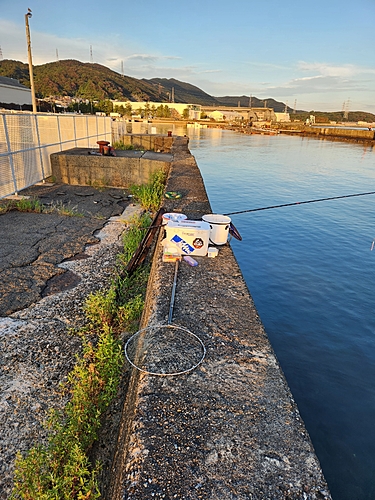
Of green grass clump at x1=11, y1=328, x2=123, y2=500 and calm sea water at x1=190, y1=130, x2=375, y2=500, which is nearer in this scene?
green grass clump at x1=11, y1=328, x2=123, y2=500

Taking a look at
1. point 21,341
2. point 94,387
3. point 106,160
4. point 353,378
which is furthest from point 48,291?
point 106,160

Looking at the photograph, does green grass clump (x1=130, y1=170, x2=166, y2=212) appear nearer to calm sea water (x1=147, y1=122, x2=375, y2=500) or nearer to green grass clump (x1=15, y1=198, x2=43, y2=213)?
calm sea water (x1=147, y1=122, x2=375, y2=500)

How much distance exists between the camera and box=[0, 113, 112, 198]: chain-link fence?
8.35 m


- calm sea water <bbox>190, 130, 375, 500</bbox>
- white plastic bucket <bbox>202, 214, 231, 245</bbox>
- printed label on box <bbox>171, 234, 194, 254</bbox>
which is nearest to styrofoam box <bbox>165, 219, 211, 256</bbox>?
printed label on box <bbox>171, 234, 194, 254</bbox>

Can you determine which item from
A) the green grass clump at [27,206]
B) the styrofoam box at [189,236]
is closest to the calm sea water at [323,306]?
the styrofoam box at [189,236]

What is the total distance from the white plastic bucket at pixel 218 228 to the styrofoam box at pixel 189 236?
37cm

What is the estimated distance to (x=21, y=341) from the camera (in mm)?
3455

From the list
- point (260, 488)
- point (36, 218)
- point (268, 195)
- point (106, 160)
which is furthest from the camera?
point (268, 195)

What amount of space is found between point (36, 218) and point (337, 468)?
23.1 ft

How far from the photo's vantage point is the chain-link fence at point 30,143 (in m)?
8.35

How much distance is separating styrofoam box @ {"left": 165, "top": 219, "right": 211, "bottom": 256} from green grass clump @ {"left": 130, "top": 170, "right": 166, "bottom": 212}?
4298 millimetres

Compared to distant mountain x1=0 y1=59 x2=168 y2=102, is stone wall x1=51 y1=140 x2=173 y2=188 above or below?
below

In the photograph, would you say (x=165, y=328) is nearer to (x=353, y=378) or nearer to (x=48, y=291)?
(x=48, y=291)

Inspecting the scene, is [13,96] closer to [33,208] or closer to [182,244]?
[33,208]
